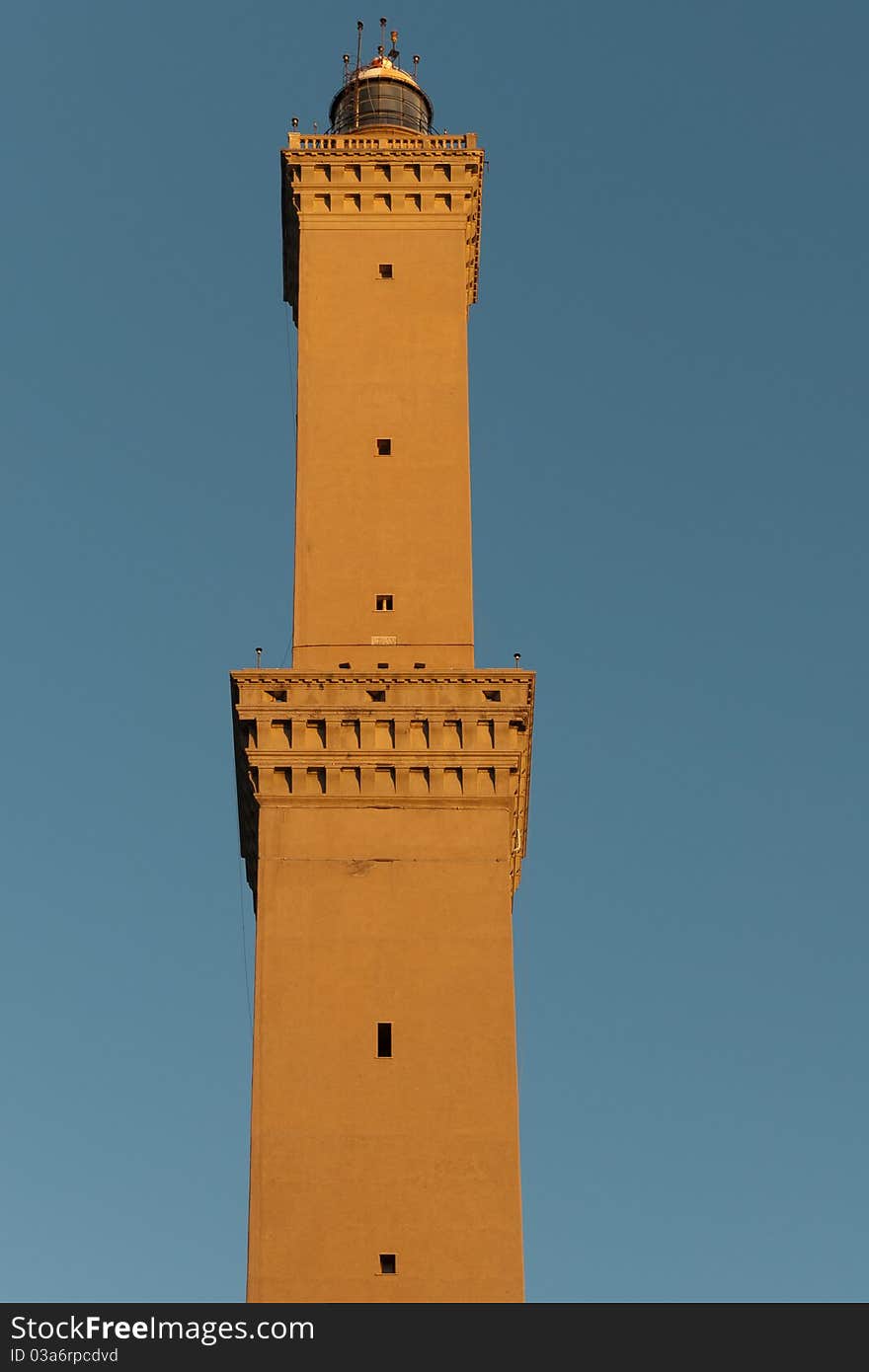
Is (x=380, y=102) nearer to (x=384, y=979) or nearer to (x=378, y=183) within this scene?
(x=378, y=183)

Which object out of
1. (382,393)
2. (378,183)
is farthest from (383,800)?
(378,183)

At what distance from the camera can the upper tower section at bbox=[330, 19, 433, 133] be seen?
5884 cm

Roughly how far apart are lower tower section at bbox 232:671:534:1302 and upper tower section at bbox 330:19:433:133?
16.5 m

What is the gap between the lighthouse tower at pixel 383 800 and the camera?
43219 mm

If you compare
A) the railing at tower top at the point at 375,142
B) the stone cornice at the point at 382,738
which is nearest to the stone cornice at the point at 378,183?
the railing at tower top at the point at 375,142

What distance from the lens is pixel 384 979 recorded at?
45.3m

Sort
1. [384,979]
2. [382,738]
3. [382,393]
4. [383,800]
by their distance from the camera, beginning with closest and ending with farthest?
1. [384,979]
2. [383,800]
3. [382,738]
4. [382,393]

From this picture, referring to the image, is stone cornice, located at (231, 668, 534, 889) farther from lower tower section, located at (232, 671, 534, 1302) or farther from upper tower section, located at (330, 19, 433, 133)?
upper tower section, located at (330, 19, 433, 133)

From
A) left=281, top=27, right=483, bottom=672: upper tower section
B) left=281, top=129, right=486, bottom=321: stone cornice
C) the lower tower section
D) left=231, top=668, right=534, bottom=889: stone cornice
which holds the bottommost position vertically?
the lower tower section

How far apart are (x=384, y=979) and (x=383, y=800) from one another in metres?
3.37

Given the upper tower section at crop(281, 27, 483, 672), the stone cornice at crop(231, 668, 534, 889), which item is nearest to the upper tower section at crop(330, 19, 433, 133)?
the upper tower section at crop(281, 27, 483, 672)
